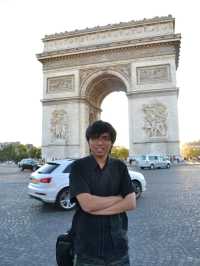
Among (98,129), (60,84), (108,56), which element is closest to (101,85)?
(108,56)

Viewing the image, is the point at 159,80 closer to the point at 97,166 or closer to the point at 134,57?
the point at 134,57

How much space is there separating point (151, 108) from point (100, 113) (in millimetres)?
10438

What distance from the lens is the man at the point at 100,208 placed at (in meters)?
1.69

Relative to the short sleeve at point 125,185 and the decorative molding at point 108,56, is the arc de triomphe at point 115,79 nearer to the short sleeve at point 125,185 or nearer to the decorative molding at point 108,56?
the decorative molding at point 108,56

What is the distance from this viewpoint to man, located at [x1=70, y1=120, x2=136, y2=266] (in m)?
1.69

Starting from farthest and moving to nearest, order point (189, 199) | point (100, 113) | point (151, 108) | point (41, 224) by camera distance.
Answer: point (100, 113) → point (151, 108) → point (189, 199) → point (41, 224)

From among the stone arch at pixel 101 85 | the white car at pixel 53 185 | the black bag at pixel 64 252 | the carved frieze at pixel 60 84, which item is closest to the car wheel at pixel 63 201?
the white car at pixel 53 185

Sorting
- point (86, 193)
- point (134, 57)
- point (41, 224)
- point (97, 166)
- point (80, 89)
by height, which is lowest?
point (41, 224)

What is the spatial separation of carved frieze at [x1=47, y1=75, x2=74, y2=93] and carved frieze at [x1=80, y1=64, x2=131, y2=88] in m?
1.30

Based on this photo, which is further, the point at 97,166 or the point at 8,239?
the point at 8,239

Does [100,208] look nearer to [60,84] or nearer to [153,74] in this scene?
[153,74]

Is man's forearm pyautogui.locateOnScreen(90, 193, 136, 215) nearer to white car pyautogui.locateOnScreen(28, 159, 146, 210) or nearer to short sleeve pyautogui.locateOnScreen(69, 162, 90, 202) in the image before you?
short sleeve pyautogui.locateOnScreen(69, 162, 90, 202)

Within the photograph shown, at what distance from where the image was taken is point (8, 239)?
448 centimetres

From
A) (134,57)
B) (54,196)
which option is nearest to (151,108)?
(134,57)
